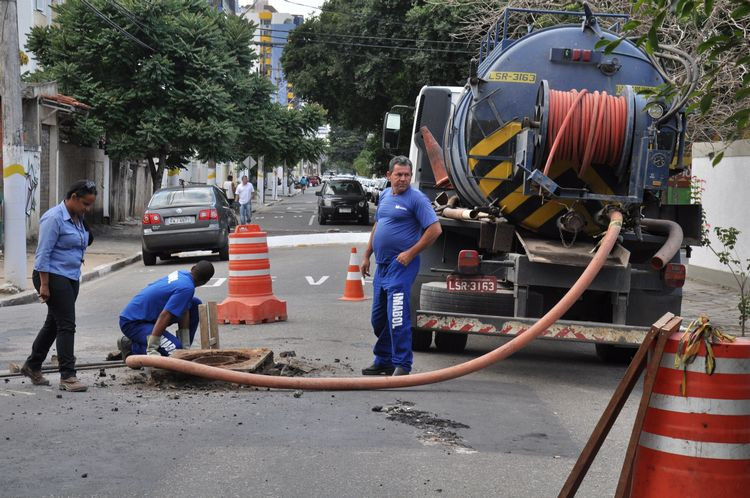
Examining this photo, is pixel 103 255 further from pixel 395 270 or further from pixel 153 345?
pixel 395 270

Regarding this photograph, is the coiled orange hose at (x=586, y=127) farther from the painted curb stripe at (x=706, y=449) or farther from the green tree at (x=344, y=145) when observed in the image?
the green tree at (x=344, y=145)

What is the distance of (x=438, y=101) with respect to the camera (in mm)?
11906

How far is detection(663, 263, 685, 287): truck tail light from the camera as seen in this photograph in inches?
376

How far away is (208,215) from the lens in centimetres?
2272

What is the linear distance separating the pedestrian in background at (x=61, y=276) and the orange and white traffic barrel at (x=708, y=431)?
17.0ft

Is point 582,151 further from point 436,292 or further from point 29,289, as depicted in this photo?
point 29,289

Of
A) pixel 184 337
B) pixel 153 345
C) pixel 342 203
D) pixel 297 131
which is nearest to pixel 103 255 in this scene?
pixel 297 131

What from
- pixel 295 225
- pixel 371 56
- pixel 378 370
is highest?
pixel 371 56

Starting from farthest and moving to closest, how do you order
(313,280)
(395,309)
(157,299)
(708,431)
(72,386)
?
(313,280) → (157,299) → (395,309) → (72,386) → (708,431)

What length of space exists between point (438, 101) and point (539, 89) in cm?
262

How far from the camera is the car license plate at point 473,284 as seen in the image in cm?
970

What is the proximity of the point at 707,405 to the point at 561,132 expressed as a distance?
4771mm

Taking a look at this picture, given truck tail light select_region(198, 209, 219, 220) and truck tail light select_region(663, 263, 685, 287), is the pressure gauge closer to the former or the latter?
truck tail light select_region(663, 263, 685, 287)

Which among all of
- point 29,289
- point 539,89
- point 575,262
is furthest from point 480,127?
point 29,289
